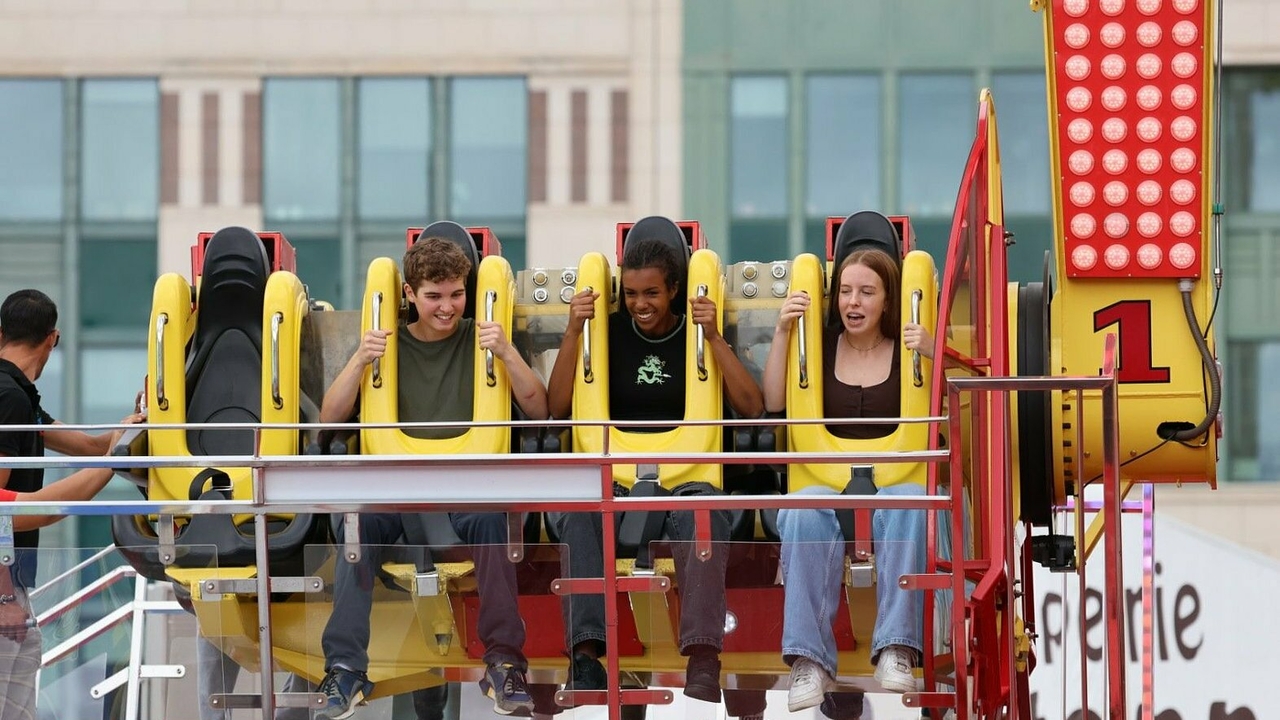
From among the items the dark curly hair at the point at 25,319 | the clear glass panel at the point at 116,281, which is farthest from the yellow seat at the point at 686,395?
the clear glass panel at the point at 116,281

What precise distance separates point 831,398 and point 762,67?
14327 millimetres

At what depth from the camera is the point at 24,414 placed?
7.86 metres

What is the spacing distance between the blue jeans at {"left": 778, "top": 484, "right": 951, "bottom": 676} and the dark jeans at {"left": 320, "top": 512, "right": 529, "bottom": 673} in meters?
1.01

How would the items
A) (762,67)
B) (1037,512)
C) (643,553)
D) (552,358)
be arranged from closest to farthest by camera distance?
(643,553), (1037,512), (552,358), (762,67)

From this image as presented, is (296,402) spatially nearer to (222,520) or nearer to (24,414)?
(222,520)

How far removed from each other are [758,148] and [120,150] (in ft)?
24.5

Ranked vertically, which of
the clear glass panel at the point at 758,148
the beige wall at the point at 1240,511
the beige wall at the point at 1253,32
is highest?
the beige wall at the point at 1253,32

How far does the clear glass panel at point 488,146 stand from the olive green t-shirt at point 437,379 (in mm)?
14095

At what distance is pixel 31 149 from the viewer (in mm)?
22453

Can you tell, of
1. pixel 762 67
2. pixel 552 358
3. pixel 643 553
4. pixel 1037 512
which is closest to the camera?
pixel 643 553

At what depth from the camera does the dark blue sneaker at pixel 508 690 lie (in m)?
6.95

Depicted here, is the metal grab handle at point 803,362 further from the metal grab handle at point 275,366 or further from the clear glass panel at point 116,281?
the clear glass panel at point 116,281

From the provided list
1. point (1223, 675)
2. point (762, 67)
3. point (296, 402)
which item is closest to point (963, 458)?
point (296, 402)

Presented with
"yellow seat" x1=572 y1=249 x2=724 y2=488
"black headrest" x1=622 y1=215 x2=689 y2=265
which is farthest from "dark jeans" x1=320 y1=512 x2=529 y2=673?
"black headrest" x1=622 y1=215 x2=689 y2=265
